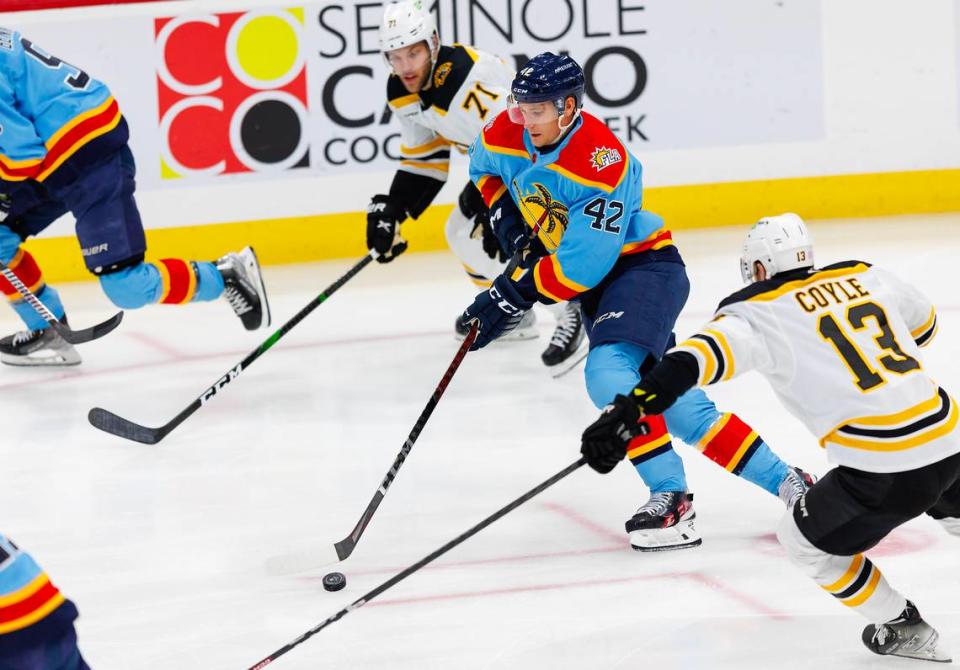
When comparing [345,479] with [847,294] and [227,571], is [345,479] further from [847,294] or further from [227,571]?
[847,294]

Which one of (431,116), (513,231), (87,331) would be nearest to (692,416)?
(513,231)

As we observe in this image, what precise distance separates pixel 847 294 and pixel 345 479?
5.53 feet

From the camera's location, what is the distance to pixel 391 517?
357 cm

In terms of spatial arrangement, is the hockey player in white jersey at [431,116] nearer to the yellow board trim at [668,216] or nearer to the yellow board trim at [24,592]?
the yellow board trim at [668,216]

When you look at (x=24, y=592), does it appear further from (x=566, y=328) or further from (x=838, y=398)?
(x=566, y=328)

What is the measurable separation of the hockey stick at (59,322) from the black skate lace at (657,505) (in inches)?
79.9

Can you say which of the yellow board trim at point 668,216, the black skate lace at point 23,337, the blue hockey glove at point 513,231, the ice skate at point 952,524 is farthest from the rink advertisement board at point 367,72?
the ice skate at point 952,524

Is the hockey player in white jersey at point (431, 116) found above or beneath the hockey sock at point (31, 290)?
above

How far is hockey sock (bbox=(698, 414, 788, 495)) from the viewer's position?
3299mm


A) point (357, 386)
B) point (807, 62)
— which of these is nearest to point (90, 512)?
point (357, 386)

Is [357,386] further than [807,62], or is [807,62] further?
[807,62]

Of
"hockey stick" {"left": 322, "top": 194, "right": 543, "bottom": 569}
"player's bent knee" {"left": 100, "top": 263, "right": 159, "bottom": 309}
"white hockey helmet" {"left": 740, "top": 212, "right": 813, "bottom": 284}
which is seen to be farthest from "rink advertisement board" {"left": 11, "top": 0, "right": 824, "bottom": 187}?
"white hockey helmet" {"left": 740, "top": 212, "right": 813, "bottom": 284}

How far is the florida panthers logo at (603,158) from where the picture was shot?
331 cm

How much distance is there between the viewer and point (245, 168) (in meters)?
6.29
